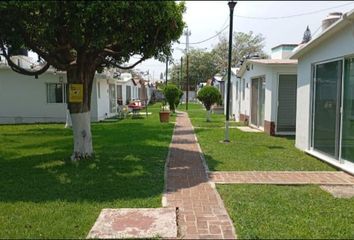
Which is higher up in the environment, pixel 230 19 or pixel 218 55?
pixel 218 55

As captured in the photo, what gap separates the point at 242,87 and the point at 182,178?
1470 centimetres

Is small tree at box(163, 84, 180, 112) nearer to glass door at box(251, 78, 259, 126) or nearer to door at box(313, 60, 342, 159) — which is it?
glass door at box(251, 78, 259, 126)

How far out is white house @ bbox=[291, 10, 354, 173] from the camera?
868 centimetres

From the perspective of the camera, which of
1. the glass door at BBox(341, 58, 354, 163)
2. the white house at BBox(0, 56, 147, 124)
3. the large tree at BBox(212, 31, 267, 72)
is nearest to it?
the glass door at BBox(341, 58, 354, 163)

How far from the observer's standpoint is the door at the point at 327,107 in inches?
Answer: 364

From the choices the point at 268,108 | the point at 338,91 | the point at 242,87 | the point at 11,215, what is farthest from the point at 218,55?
the point at 11,215

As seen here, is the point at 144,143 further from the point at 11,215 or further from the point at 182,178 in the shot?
the point at 11,215

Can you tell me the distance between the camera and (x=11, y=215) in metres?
5.75

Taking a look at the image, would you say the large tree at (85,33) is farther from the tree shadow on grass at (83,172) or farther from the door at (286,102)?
the door at (286,102)

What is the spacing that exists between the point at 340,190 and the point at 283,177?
1.19 metres

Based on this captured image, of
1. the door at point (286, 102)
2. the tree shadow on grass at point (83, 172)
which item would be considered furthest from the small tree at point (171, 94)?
the tree shadow on grass at point (83, 172)

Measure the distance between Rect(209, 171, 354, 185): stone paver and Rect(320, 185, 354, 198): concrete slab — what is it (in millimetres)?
240

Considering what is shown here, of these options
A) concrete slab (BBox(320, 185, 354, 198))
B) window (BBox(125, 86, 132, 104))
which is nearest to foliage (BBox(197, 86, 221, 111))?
window (BBox(125, 86, 132, 104))

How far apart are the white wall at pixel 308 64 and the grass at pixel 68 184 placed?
3.92 m
